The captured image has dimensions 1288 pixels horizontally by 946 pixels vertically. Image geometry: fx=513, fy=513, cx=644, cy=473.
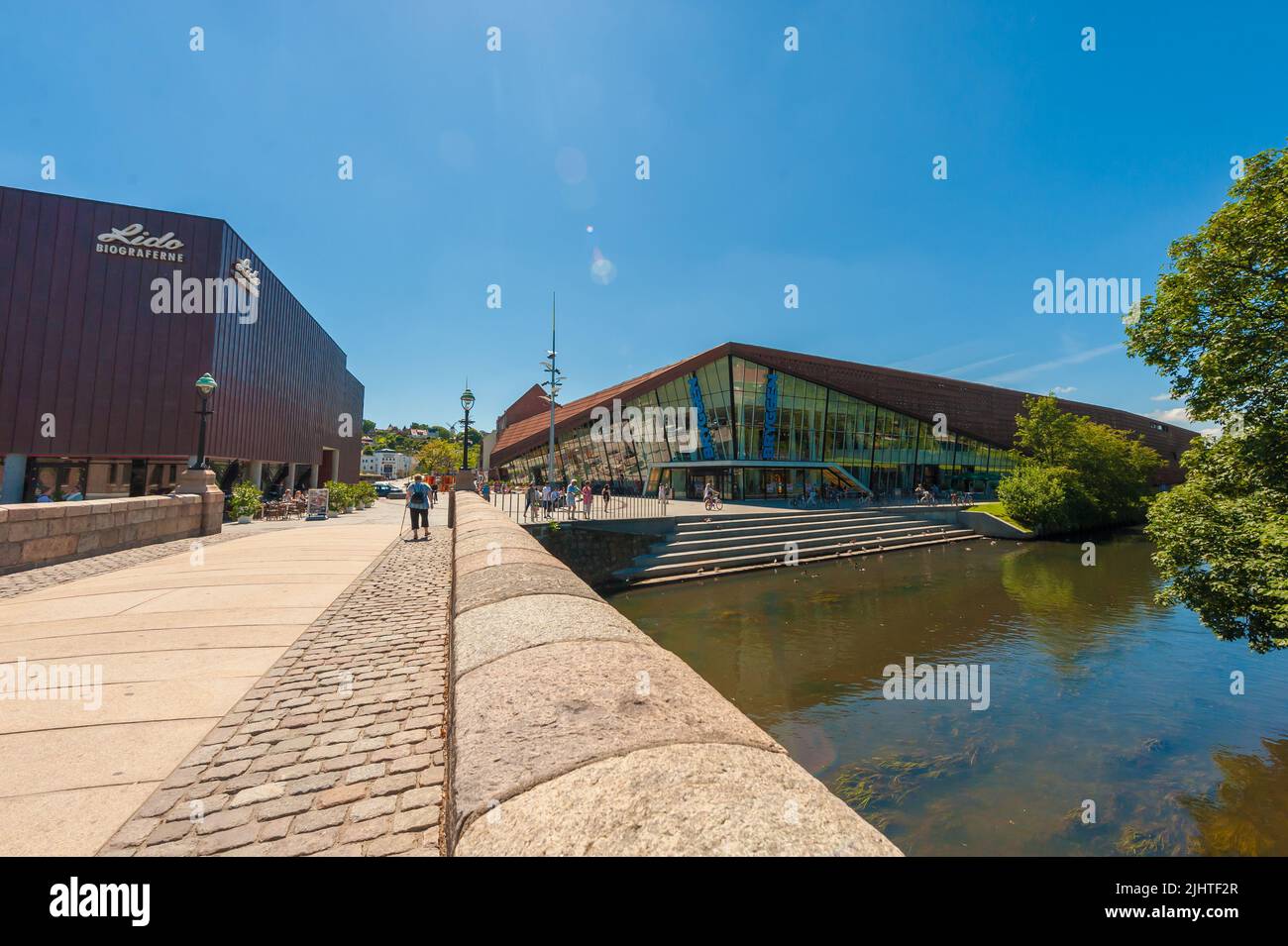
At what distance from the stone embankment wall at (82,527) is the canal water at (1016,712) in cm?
1191

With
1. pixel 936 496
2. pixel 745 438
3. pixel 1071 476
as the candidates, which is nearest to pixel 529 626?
pixel 745 438

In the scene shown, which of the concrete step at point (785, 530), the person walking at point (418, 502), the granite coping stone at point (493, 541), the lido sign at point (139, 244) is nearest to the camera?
the granite coping stone at point (493, 541)

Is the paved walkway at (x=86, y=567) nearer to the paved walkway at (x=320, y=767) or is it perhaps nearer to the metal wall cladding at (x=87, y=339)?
the paved walkway at (x=320, y=767)

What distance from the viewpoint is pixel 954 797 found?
656 cm

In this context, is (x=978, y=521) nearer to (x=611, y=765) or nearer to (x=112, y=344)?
(x=611, y=765)

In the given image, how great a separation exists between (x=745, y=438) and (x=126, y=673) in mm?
34950

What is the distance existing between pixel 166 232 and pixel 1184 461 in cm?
4563

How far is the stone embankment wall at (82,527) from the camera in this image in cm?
830

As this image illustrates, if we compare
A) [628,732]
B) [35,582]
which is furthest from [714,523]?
[628,732]

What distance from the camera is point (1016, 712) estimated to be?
8930mm

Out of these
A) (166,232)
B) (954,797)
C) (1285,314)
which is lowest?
(954,797)

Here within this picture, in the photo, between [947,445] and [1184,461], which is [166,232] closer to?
[1184,461]

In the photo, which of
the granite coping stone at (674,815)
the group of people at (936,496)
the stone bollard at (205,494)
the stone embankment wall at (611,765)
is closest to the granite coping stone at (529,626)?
the stone embankment wall at (611,765)
